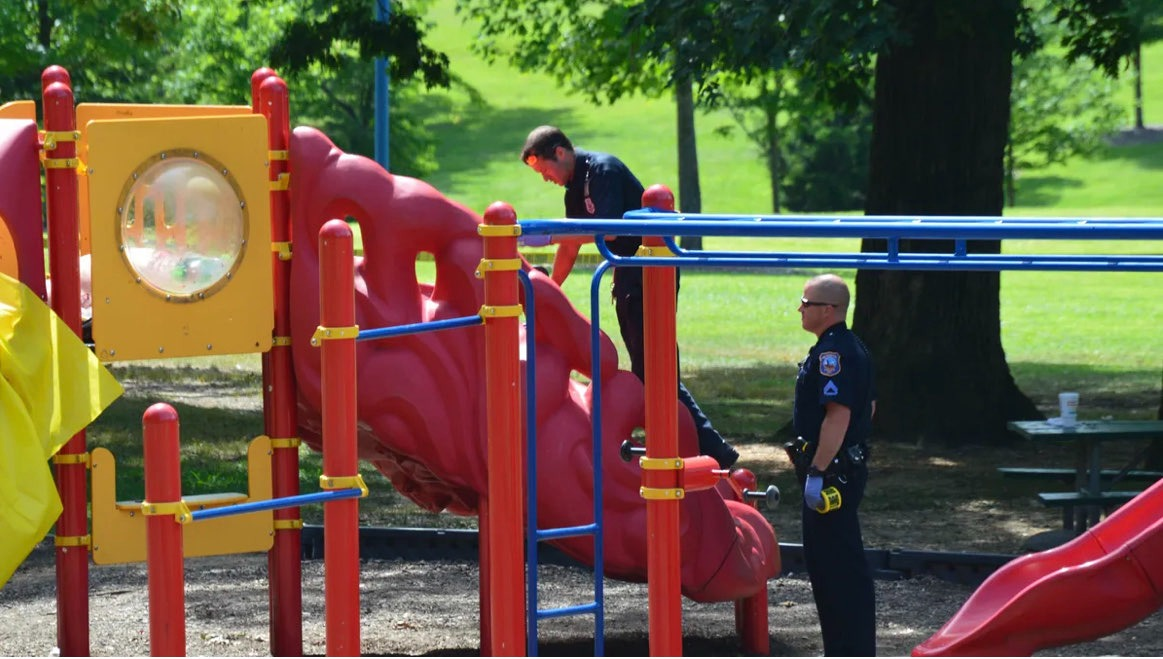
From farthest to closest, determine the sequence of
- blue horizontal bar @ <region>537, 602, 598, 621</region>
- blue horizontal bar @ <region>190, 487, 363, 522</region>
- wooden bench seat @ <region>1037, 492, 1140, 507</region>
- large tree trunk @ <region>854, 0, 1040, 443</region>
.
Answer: large tree trunk @ <region>854, 0, 1040, 443</region> < wooden bench seat @ <region>1037, 492, 1140, 507</region> < blue horizontal bar @ <region>537, 602, 598, 621</region> < blue horizontal bar @ <region>190, 487, 363, 522</region>

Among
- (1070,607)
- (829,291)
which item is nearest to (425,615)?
(829,291)

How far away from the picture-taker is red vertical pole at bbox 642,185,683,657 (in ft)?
16.2

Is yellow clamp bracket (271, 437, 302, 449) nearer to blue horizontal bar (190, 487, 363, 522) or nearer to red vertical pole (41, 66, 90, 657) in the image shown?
red vertical pole (41, 66, 90, 657)

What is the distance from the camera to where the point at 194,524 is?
6109 mm

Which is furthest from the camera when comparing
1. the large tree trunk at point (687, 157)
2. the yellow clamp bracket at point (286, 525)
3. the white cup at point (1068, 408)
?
the large tree trunk at point (687, 157)

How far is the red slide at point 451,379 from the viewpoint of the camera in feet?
20.2

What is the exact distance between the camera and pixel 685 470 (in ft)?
16.5

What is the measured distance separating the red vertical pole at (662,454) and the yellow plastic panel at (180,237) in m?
1.66

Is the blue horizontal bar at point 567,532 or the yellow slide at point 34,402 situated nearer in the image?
the yellow slide at point 34,402

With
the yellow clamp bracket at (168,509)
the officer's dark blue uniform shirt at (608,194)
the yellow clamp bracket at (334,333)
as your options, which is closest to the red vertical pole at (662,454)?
the yellow clamp bracket at (334,333)

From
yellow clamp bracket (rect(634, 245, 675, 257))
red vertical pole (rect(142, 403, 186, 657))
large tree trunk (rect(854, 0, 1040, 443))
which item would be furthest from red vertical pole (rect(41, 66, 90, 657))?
large tree trunk (rect(854, 0, 1040, 443))

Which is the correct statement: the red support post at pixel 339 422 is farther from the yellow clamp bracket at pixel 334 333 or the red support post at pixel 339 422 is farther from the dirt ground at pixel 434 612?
the dirt ground at pixel 434 612

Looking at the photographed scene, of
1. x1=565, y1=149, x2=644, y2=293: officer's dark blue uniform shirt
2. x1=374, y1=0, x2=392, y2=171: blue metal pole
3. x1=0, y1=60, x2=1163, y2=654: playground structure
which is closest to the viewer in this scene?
x1=0, y1=60, x2=1163, y2=654: playground structure

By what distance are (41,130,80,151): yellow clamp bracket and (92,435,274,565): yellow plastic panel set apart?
3.43ft
